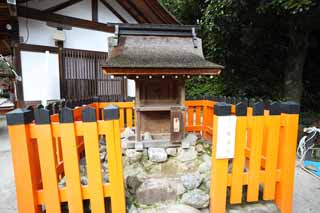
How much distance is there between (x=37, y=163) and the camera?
1.70 metres

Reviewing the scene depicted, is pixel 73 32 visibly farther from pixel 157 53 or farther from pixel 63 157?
pixel 63 157

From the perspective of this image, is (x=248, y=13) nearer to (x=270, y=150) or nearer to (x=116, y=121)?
(x=270, y=150)

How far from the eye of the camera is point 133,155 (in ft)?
9.07

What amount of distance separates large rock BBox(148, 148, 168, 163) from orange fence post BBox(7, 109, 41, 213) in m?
1.46

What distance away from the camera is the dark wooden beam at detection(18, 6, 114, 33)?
4.57 metres

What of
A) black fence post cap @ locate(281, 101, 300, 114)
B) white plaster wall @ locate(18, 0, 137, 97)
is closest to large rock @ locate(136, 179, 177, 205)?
black fence post cap @ locate(281, 101, 300, 114)

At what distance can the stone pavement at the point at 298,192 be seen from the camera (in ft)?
7.06

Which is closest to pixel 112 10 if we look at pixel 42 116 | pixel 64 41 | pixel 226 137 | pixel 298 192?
pixel 64 41

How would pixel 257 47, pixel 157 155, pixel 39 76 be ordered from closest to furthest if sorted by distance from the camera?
pixel 157 155 → pixel 39 76 → pixel 257 47

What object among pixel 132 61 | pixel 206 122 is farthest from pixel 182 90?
pixel 206 122

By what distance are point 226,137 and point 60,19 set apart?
5491mm

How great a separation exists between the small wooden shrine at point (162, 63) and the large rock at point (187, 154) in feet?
0.64

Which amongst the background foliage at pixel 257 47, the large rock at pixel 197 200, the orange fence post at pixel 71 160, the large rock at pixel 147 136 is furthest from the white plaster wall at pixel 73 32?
the large rock at pixel 197 200

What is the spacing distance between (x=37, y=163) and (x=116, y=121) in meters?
0.86
